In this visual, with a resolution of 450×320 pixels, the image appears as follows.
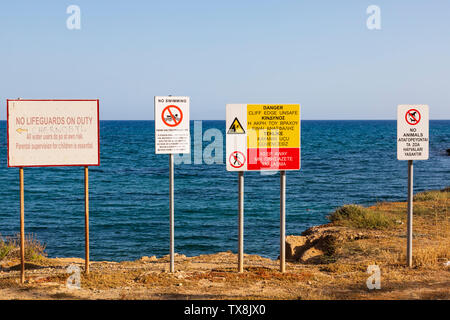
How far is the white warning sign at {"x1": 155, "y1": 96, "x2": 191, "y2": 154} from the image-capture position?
10.3m

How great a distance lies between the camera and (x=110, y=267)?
36.9 ft

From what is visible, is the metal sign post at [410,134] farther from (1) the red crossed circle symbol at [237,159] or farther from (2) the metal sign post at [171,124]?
(2) the metal sign post at [171,124]

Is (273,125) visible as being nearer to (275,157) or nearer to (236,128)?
(275,157)

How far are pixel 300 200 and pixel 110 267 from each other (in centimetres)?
1941

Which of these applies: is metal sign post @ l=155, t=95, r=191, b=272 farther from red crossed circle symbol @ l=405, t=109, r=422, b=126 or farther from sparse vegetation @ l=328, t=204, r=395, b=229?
sparse vegetation @ l=328, t=204, r=395, b=229

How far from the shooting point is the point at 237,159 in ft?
34.2

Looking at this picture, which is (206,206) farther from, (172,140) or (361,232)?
(172,140)

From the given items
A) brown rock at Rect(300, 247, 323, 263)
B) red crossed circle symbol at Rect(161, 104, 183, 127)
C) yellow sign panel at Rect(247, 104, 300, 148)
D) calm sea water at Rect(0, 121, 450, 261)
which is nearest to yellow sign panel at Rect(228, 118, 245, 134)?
yellow sign panel at Rect(247, 104, 300, 148)

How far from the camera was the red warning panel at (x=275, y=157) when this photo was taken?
412 inches

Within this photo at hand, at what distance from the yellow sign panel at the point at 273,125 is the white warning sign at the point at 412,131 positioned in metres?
2.12

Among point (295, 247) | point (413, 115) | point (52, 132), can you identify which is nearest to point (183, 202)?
point (295, 247)

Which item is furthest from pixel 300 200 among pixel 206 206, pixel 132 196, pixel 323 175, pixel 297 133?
pixel 297 133

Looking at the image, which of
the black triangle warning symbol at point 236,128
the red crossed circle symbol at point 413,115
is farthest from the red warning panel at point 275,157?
the red crossed circle symbol at point 413,115

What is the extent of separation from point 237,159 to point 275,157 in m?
0.76
